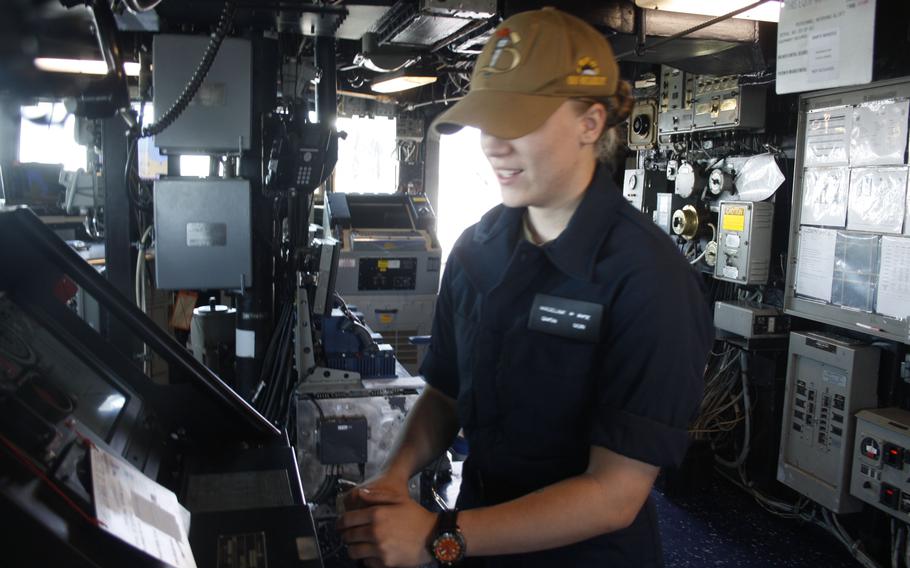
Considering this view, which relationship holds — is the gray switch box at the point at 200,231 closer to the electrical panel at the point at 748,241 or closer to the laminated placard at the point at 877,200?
the electrical panel at the point at 748,241

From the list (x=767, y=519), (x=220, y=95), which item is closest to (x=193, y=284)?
Result: (x=220, y=95)

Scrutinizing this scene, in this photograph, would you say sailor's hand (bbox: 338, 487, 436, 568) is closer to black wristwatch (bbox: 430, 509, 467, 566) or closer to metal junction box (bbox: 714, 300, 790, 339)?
black wristwatch (bbox: 430, 509, 467, 566)

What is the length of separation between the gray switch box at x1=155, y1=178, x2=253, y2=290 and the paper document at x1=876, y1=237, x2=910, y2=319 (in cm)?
329

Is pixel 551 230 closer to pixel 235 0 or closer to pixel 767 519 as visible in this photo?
pixel 235 0

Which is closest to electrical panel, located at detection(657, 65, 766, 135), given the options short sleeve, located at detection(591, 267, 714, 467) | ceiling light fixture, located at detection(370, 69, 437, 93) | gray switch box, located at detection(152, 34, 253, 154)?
ceiling light fixture, located at detection(370, 69, 437, 93)

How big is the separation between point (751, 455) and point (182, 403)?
14.1ft

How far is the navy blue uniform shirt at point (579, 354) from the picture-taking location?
48.4 inches

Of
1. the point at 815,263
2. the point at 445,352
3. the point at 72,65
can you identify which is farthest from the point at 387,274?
the point at 72,65

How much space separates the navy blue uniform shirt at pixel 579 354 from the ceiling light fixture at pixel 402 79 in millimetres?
5374

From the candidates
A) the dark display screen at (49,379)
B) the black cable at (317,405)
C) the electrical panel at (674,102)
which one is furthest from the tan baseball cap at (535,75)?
the electrical panel at (674,102)

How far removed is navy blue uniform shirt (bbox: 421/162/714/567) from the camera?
1.23m

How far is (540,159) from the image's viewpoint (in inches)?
52.5

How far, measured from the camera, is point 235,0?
2947mm

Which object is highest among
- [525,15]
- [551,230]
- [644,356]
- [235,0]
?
[235,0]
